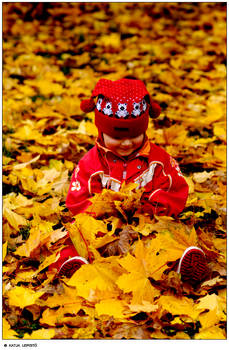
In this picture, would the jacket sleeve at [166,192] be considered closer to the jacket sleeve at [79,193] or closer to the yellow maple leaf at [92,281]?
the jacket sleeve at [79,193]

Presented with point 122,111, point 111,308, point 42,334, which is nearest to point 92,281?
Answer: point 111,308

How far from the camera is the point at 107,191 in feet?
7.95

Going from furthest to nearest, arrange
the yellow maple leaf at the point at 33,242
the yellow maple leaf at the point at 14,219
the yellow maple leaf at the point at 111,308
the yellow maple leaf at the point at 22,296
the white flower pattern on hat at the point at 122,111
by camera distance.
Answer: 1. the yellow maple leaf at the point at 14,219
2. the yellow maple leaf at the point at 33,242
3. the white flower pattern on hat at the point at 122,111
4. the yellow maple leaf at the point at 22,296
5. the yellow maple leaf at the point at 111,308

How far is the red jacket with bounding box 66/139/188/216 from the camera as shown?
2.52m

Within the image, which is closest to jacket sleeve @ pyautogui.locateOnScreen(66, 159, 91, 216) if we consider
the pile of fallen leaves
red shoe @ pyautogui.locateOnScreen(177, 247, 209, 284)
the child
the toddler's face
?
the child

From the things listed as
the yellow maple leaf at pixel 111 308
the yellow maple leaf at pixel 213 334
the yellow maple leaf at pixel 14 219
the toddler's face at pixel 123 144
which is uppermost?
the toddler's face at pixel 123 144

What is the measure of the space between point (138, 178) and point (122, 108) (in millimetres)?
393

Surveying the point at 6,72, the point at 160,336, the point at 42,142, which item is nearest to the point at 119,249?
the point at 160,336

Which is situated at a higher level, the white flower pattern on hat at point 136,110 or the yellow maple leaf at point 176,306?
the white flower pattern on hat at point 136,110

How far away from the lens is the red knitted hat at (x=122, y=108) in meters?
2.37

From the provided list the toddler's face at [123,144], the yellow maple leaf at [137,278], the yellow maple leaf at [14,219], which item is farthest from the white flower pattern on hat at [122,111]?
the yellow maple leaf at [14,219]

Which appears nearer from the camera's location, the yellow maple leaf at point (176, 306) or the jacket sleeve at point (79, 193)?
the yellow maple leaf at point (176, 306)

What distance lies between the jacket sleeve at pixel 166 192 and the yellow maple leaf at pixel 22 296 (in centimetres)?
71

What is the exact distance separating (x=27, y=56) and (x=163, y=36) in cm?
185
